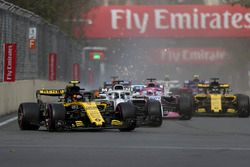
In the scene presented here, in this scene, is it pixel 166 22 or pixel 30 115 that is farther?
pixel 166 22

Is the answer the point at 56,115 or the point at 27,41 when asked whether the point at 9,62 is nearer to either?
the point at 27,41

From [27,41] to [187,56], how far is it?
208ft

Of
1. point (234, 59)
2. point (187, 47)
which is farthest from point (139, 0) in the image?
point (234, 59)

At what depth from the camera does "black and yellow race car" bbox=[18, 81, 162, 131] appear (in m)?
18.5

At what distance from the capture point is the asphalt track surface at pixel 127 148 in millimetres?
12086

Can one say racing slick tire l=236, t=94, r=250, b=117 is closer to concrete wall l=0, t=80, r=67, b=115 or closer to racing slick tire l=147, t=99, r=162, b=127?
racing slick tire l=147, t=99, r=162, b=127

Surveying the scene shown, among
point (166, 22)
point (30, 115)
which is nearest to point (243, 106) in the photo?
point (30, 115)

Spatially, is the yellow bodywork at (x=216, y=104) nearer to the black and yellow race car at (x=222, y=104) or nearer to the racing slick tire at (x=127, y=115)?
the black and yellow race car at (x=222, y=104)

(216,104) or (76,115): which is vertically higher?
(76,115)

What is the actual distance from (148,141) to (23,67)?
55.8ft

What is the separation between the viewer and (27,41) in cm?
3459

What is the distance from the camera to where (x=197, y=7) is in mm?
75562

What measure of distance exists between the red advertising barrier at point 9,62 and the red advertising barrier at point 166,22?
4496 centimetres

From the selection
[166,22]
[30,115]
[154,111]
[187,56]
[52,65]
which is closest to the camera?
[30,115]
